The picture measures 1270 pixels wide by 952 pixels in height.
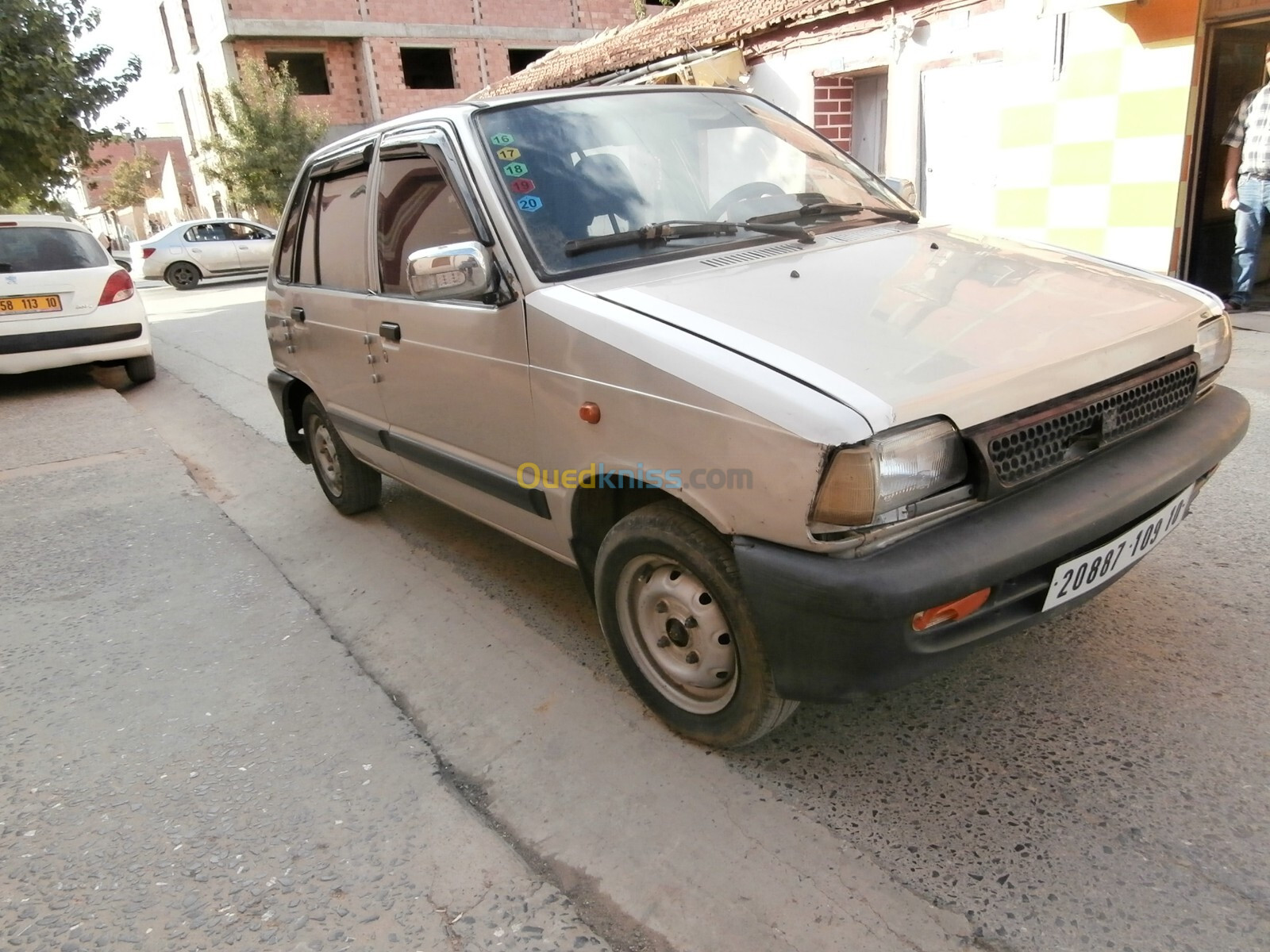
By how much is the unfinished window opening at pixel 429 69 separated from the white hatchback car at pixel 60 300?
84.9 feet

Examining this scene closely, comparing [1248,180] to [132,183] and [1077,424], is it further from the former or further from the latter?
[132,183]

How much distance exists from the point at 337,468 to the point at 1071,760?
3560 millimetres

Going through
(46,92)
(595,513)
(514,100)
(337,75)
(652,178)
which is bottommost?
(595,513)

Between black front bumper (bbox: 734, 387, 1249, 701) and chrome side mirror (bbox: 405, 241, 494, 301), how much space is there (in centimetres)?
117

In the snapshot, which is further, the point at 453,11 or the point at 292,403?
the point at 453,11

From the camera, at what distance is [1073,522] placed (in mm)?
1977

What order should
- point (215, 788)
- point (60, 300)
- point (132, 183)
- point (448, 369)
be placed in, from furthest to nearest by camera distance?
point (132, 183) → point (60, 300) → point (448, 369) → point (215, 788)

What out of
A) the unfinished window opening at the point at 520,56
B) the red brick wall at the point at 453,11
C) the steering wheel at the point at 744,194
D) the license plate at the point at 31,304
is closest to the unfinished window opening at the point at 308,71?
the red brick wall at the point at 453,11

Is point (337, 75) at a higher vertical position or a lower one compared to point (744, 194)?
higher

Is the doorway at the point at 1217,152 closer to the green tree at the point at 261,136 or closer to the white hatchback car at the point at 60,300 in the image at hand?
the white hatchback car at the point at 60,300

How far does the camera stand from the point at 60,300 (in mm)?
7781

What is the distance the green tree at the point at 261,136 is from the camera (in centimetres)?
2555

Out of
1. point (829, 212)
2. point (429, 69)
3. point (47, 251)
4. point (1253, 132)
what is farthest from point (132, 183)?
point (829, 212)

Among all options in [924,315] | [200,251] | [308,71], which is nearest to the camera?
[924,315]
